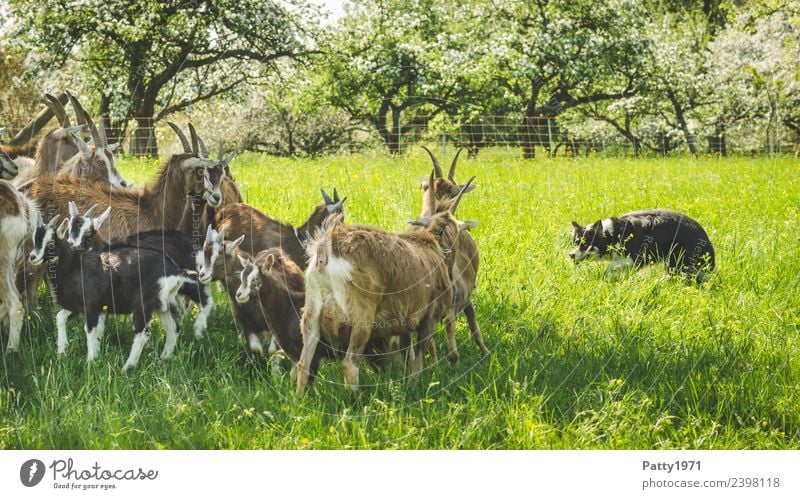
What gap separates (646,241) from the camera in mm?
6906

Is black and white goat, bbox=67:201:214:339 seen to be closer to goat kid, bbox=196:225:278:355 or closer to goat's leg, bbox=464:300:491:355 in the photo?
goat kid, bbox=196:225:278:355

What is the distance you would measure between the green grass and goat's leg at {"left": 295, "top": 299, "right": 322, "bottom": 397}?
0.30 feet

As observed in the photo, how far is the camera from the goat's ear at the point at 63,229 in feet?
17.0

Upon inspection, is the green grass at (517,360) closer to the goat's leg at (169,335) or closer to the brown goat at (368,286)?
the goat's leg at (169,335)

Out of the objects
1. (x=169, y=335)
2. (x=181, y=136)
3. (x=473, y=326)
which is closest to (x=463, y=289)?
(x=473, y=326)

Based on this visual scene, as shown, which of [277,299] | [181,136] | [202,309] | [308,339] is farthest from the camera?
[181,136]

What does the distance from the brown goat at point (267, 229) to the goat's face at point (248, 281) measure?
0.75 metres

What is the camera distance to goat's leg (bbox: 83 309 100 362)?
4.95m

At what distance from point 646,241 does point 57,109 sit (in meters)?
4.66

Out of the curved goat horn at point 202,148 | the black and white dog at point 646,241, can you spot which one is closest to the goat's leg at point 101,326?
the curved goat horn at point 202,148

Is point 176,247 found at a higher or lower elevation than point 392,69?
lower

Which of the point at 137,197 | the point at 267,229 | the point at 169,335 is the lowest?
the point at 169,335

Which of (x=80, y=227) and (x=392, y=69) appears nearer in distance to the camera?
(x=80, y=227)

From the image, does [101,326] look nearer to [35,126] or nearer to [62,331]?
[62,331]
